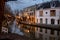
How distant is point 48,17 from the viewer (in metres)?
1.60

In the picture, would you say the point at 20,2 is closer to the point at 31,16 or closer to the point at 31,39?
the point at 31,16

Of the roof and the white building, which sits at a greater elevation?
the roof

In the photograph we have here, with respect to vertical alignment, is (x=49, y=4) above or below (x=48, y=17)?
above

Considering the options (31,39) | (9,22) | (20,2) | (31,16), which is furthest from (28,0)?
(31,39)

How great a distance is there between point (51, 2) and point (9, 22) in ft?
2.04

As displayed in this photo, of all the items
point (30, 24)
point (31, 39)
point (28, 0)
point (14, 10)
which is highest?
point (28, 0)

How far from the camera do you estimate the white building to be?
1538 mm

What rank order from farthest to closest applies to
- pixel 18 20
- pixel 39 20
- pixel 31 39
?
pixel 18 20, pixel 39 20, pixel 31 39

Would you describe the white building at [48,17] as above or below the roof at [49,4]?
below

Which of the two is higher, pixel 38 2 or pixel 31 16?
pixel 38 2

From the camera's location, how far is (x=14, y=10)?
1819 millimetres

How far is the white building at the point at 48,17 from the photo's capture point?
154 centimetres

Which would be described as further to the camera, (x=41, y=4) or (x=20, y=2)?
(x=20, y=2)

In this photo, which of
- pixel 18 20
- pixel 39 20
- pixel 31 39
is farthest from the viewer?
pixel 18 20
